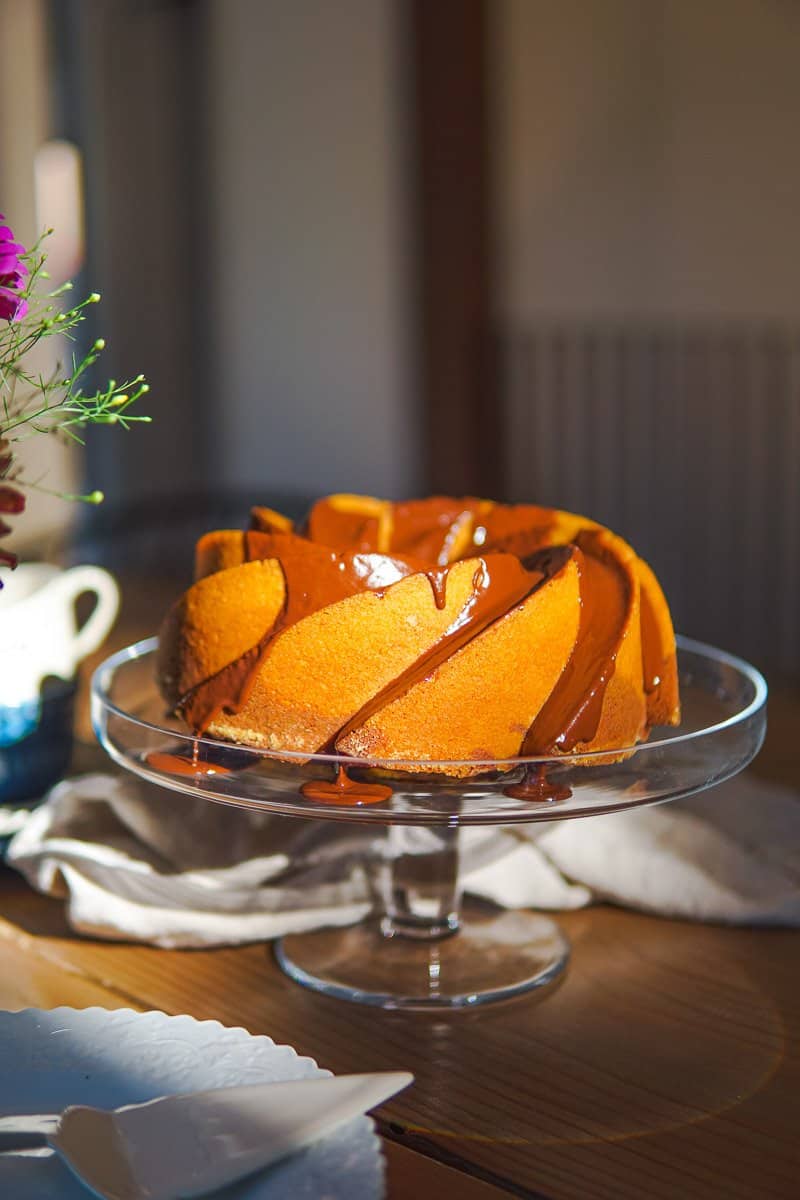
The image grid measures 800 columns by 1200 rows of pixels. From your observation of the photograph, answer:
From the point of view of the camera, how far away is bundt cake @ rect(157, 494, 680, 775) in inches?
26.0

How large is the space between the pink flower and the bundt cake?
192mm

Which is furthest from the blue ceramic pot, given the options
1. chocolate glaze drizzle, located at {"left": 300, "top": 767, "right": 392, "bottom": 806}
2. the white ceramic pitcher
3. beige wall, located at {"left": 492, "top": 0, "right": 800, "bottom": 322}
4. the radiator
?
beige wall, located at {"left": 492, "top": 0, "right": 800, "bottom": 322}

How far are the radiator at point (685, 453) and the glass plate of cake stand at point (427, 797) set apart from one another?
8.67 feet

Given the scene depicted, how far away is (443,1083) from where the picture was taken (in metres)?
0.62

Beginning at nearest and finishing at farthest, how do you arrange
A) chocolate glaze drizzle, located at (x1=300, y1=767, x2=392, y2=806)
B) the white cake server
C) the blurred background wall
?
the white cake server → chocolate glaze drizzle, located at (x1=300, y1=767, x2=392, y2=806) → the blurred background wall

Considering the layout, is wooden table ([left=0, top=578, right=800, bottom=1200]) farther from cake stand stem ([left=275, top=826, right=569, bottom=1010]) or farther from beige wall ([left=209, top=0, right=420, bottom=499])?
beige wall ([left=209, top=0, right=420, bottom=499])

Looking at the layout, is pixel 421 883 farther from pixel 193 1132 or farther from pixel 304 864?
pixel 193 1132

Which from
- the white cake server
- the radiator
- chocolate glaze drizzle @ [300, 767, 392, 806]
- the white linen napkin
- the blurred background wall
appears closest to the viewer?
the white cake server

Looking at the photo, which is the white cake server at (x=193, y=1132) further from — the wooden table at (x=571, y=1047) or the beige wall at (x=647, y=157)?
the beige wall at (x=647, y=157)

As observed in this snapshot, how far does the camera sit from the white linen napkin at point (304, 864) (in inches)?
30.2

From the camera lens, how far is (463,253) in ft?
10.4

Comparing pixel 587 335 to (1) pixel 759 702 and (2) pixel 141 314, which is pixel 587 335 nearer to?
(2) pixel 141 314

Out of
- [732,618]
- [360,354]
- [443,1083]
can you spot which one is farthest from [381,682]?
[732,618]

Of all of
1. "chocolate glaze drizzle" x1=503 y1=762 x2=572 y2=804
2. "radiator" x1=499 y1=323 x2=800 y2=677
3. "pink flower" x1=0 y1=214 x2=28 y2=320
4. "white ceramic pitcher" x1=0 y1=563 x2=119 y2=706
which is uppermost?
"pink flower" x1=0 y1=214 x2=28 y2=320
